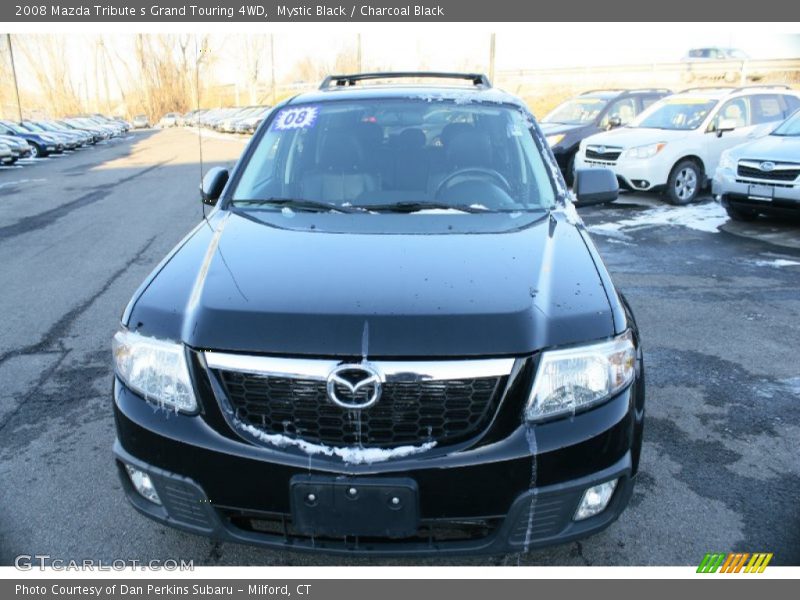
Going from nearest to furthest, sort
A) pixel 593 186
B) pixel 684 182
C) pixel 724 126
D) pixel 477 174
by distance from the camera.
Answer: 1. pixel 477 174
2. pixel 593 186
3. pixel 684 182
4. pixel 724 126

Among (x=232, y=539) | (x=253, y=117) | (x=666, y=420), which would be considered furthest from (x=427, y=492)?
(x=253, y=117)

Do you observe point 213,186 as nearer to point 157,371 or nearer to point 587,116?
point 157,371

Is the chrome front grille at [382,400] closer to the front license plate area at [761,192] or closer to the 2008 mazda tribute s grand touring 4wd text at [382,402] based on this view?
the 2008 mazda tribute s grand touring 4wd text at [382,402]

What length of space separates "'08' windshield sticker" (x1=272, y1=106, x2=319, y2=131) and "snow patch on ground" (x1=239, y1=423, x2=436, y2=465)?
2.19 meters

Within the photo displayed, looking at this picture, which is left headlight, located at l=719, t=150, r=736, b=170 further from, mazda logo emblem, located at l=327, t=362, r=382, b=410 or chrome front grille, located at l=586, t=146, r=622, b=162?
mazda logo emblem, located at l=327, t=362, r=382, b=410

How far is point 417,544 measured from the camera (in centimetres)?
214

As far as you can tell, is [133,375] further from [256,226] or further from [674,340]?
[674,340]

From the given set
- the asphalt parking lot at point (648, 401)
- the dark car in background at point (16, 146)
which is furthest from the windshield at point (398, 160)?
→ the dark car in background at point (16, 146)

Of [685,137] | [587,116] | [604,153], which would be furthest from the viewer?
[587,116]

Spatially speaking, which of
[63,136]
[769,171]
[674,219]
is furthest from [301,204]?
[63,136]

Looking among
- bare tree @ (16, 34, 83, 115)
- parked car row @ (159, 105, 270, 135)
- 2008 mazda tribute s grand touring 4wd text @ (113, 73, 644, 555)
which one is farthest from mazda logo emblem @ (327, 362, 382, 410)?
bare tree @ (16, 34, 83, 115)

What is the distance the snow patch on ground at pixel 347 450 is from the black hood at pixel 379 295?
0.28m

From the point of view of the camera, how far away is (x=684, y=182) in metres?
11.1

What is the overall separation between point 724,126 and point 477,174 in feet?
31.2
